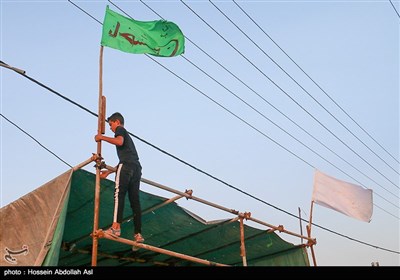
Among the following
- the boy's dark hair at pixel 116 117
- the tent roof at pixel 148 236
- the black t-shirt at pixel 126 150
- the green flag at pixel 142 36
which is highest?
the green flag at pixel 142 36

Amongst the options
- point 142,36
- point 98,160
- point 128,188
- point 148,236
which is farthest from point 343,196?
point 98,160

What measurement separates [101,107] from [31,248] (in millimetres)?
2154

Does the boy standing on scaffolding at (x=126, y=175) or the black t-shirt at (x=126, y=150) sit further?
the black t-shirt at (x=126, y=150)

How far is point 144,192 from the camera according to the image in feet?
23.8

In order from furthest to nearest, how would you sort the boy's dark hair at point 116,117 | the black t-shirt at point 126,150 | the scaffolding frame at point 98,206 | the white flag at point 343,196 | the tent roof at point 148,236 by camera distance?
the white flag at point 343,196, the boy's dark hair at point 116,117, the black t-shirt at point 126,150, the tent roof at point 148,236, the scaffolding frame at point 98,206

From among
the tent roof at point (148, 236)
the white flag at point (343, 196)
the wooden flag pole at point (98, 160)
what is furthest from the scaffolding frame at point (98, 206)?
the white flag at point (343, 196)

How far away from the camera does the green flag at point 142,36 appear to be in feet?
23.4

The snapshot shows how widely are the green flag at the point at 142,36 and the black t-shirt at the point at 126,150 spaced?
1.35 m

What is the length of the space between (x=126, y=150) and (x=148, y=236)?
8.33ft

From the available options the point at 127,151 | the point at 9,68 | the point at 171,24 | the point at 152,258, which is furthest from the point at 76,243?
the point at 171,24

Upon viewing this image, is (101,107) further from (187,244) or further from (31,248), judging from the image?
(187,244)

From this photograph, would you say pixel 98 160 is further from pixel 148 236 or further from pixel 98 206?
pixel 148 236

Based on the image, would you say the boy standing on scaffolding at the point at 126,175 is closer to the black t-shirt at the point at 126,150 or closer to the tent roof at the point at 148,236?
the black t-shirt at the point at 126,150
